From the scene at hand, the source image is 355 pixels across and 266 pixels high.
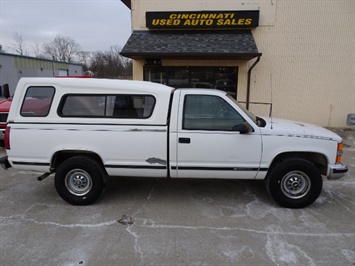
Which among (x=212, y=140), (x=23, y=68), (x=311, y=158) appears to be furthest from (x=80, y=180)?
(x=23, y=68)

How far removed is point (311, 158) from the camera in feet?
13.9

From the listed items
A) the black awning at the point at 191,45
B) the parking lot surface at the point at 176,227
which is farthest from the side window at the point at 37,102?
the black awning at the point at 191,45

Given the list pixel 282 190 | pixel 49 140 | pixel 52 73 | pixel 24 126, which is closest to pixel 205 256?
pixel 282 190

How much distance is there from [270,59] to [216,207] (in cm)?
808

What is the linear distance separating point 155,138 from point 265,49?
8.19 metres

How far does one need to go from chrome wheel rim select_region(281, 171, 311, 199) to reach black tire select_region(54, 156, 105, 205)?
2.84 metres

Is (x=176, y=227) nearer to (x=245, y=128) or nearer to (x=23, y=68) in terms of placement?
(x=245, y=128)

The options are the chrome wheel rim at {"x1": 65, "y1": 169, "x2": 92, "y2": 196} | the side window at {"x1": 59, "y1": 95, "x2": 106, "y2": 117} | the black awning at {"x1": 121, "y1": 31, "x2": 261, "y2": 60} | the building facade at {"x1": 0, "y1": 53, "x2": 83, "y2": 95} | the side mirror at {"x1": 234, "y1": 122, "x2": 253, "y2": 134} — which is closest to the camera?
the side mirror at {"x1": 234, "y1": 122, "x2": 253, "y2": 134}

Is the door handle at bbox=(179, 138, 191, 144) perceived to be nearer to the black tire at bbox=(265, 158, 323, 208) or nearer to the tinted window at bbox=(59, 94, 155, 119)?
the tinted window at bbox=(59, 94, 155, 119)

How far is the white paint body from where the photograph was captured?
388cm

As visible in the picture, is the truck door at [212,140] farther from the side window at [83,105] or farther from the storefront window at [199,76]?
the storefront window at [199,76]

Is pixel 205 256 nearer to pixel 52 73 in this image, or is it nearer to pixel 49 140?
pixel 49 140

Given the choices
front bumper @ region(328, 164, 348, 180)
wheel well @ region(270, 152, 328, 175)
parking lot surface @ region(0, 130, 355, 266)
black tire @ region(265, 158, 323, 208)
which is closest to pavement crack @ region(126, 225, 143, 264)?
parking lot surface @ region(0, 130, 355, 266)

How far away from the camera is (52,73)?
3147 cm
